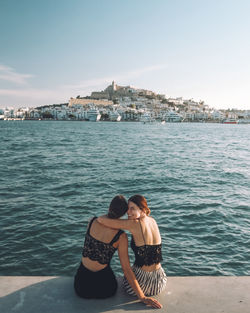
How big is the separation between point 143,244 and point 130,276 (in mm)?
315

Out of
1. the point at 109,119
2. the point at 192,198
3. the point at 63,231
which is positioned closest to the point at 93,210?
the point at 63,231

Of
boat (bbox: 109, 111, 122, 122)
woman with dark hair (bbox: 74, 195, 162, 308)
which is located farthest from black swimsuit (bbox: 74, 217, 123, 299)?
boat (bbox: 109, 111, 122, 122)

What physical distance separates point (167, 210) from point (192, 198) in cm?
189

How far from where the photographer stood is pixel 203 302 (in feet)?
9.07

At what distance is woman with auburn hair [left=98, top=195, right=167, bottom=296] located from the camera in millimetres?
2922

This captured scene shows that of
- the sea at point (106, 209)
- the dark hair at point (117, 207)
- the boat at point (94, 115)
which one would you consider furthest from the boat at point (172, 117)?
the dark hair at point (117, 207)

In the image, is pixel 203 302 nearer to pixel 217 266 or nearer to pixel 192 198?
pixel 217 266

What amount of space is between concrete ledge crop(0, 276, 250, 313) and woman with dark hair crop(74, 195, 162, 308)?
9 cm

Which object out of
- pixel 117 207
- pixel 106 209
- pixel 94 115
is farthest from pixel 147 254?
pixel 94 115

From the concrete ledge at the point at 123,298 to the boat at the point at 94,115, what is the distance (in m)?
142

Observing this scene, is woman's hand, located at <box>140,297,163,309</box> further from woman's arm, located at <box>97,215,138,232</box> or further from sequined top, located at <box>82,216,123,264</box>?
woman's arm, located at <box>97,215,138,232</box>

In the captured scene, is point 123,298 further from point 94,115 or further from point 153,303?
point 94,115

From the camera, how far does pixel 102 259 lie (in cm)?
297

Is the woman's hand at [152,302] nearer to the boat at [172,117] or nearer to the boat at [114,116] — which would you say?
the boat at [114,116]
